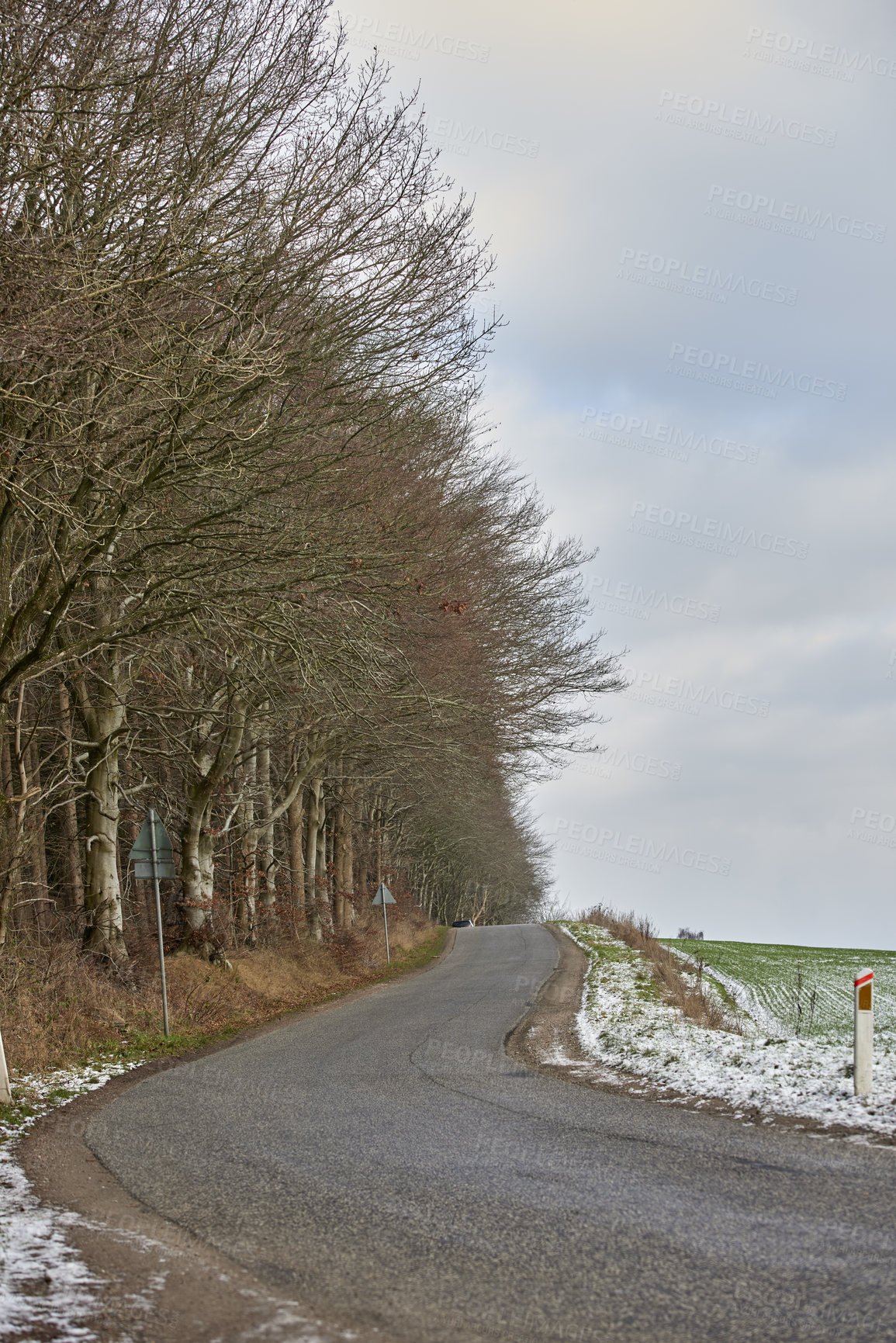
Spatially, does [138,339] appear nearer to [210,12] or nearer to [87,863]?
[210,12]

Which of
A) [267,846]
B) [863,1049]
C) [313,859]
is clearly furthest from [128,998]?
[313,859]

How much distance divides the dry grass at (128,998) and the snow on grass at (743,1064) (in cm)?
575

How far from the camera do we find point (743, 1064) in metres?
9.68

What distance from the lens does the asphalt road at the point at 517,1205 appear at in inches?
167

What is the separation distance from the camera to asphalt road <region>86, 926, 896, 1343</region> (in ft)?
13.9

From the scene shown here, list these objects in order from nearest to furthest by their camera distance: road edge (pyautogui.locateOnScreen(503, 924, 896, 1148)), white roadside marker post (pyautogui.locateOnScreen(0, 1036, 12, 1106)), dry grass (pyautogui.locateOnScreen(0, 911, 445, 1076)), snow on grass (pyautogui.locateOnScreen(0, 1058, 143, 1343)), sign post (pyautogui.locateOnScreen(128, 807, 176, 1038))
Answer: snow on grass (pyautogui.locateOnScreen(0, 1058, 143, 1343)), road edge (pyautogui.locateOnScreen(503, 924, 896, 1148)), white roadside marker post (pyautogui.locateOnScreen(0, 1036, 12, 1106)), dry grass (pyautogui.locateOnScreen(0, 911, 445, 1076)), sign post (pyautogui.locateOnScreen(128, 807, 176, 1038))

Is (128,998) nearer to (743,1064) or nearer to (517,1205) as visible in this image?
(743,1064)

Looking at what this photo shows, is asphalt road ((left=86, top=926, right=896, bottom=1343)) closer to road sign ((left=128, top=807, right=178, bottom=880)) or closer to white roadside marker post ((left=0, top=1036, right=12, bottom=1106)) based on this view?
white roadside marker post ((left=0, top=1036, right=12, bottom=1106))

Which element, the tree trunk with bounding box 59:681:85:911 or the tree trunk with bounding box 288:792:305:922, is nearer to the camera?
the tree trunk with bounding box 59:681:85:911

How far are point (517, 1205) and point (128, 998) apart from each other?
11.0 metres

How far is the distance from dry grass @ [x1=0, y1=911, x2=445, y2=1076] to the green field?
8.44m

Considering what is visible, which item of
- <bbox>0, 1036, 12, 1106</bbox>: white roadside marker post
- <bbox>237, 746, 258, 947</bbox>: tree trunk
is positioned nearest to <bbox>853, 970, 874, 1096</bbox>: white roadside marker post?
<bbox>0, 1036, 12, 1106</bbox>: white roadside marker post

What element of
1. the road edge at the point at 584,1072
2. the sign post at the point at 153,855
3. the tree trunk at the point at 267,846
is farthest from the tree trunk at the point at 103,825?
the tree trunk at the point at 267,846

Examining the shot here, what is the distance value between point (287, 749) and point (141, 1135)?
18087 mm
